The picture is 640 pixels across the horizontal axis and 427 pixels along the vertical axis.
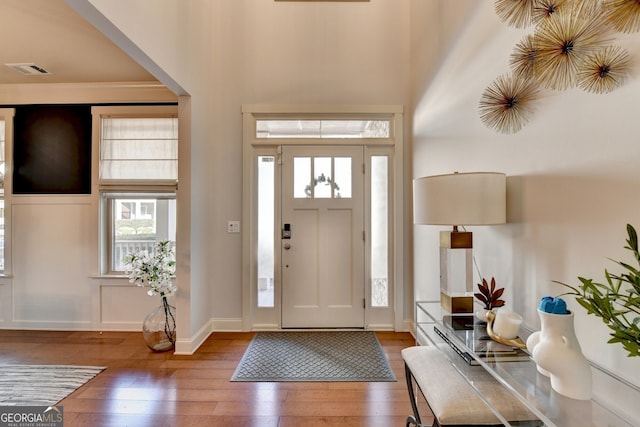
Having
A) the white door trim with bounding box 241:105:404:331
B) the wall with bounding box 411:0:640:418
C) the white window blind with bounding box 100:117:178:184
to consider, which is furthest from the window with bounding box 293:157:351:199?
the white window blind with bounding box 100:117:178:184

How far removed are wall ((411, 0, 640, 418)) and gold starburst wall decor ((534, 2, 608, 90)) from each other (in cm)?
8

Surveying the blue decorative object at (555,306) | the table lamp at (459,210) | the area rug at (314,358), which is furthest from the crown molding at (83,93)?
the blue decorative object at (555,306)

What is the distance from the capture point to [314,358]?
8.27 ft

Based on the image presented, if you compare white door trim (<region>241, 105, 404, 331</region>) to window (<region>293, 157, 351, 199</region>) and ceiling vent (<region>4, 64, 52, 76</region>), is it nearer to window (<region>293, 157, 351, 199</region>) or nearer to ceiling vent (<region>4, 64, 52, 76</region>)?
window (<region>293, 157, 351, 199</region>)

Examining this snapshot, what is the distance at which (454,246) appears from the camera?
5.28 ft

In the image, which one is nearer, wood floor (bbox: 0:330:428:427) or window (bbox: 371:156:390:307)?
wood floor (bbox: 0:330:428:427)

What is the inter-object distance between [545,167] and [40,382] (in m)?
3.47

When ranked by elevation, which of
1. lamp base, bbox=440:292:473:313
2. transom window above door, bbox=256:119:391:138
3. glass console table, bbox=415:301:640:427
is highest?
transom window above door, bbox=256:119:391:138

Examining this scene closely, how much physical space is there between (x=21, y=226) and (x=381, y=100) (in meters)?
4.04

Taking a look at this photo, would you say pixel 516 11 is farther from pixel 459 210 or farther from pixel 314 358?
pixel 314 358

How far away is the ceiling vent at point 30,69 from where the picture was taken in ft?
9.11

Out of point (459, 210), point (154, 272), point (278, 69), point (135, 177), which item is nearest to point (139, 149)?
point (135, 177)

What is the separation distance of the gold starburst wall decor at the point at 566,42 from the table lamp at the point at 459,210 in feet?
1.51

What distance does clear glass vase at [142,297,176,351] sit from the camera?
265 cm
